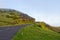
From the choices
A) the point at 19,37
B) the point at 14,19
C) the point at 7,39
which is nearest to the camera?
the point at 7,39

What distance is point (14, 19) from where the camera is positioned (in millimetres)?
44156

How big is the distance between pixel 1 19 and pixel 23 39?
25577mm

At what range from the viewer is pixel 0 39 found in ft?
55.0

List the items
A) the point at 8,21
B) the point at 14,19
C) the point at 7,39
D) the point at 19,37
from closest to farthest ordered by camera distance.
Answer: the point at 7,39 < the point at 19,37 < the point at 8,21 < the point at 14,19

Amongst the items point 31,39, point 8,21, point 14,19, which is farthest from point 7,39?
point 14,19

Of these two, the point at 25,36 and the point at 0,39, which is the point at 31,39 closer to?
the point at 25,36

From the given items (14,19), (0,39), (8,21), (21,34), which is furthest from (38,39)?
(14,19)

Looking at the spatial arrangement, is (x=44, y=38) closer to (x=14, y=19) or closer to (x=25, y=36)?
(x=25, y=36)

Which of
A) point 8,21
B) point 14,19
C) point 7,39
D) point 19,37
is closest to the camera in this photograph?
point 7,39

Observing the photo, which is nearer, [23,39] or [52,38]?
[23,39]

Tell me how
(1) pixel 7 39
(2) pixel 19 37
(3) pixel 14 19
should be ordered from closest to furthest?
1. (1) pixel 7 39
2. (2) pixel 19 37
3. (3) pixel 14 19

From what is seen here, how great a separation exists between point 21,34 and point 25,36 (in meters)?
0.62

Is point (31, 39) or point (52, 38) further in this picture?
point (52, 38)

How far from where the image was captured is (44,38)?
18.5 m
